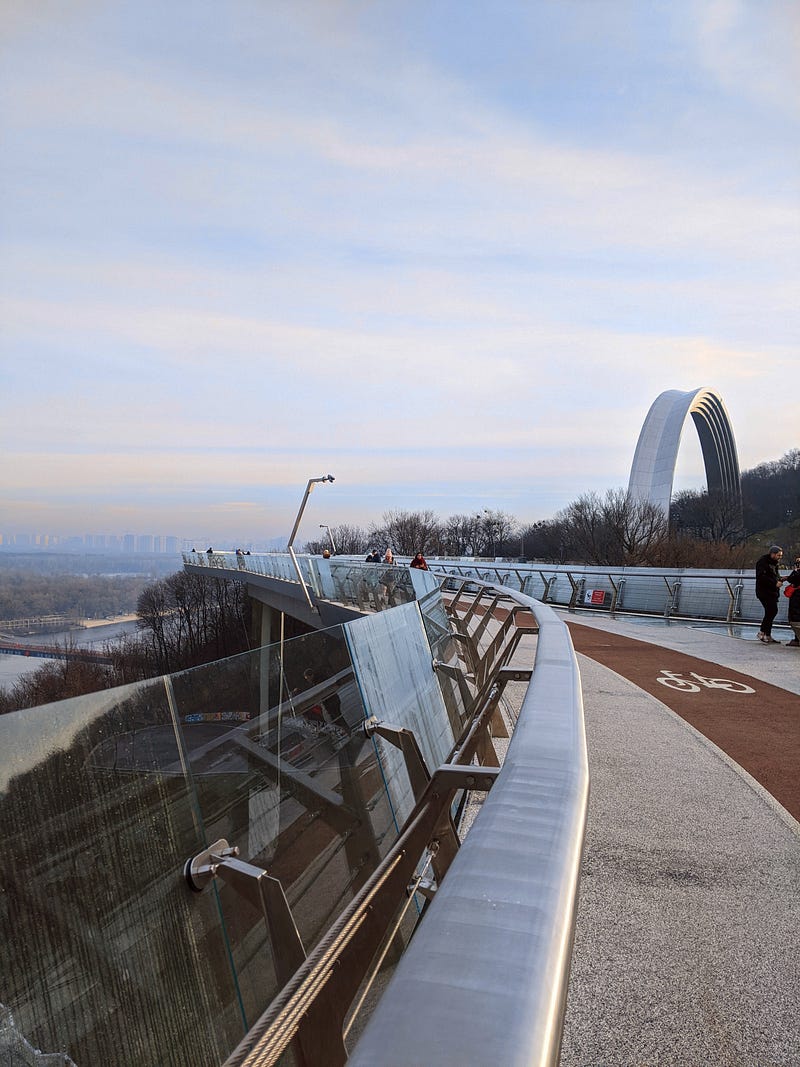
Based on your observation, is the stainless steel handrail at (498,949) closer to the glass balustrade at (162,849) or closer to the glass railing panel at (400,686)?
the glass balustrade at (162,849)

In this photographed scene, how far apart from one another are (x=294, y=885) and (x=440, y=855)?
47cm

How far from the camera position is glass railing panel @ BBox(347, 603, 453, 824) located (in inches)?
147

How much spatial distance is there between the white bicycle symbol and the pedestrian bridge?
19.1 ft

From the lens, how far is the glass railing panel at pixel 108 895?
5.40 ft

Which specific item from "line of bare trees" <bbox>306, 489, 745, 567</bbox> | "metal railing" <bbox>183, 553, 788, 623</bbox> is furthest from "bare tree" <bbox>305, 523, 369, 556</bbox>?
"metal railing" <bbox>183, 553, 788, 623</bbox>

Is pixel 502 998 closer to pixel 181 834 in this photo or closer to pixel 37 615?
pixel 181 834

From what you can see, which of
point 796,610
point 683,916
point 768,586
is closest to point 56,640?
point 768,586

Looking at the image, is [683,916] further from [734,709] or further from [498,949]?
[734,709]

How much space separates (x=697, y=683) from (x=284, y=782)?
31.0 ft

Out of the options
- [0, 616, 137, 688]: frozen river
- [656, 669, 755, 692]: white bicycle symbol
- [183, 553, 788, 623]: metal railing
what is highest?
[183, 553, 788, 623]: metal railing

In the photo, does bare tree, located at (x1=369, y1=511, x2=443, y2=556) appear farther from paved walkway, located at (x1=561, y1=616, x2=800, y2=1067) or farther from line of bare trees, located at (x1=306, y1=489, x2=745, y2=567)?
paved walkway, located at (x1=561, y1=616, x2=800, y2=1067)

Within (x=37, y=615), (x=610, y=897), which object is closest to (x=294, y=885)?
(x=610, y=897)

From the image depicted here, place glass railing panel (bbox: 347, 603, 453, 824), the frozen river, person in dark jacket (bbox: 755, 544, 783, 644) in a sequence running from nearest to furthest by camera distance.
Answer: glass railing panel (bbox: 347, 603, 453, 824) → person in dark jacket (bbox: 755, 544, 783, 644) → the frozen river

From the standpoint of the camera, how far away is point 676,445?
80938mm
